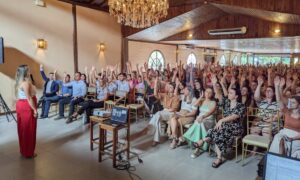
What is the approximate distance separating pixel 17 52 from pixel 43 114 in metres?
1.62

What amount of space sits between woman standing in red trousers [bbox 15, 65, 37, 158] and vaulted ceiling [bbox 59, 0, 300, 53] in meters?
4.37

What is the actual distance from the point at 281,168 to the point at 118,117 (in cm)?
231

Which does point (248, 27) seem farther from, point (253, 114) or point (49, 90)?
point (49, 90)

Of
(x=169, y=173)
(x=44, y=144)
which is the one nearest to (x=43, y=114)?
(x=44, y=144)

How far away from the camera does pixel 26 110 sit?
3.20m

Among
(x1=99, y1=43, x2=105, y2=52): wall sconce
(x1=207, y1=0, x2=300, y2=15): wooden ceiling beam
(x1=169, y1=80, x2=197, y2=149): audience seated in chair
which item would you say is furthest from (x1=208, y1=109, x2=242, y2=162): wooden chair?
(x1=99, y1=43, x2=105, y2=52): wall sconce

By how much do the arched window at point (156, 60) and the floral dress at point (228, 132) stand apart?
728 centimetres

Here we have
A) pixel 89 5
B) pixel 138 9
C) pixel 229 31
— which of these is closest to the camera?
pixel 138 9

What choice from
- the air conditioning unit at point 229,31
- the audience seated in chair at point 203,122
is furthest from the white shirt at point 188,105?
the air conditioning unit at point 229,31

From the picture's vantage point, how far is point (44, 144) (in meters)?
3.88

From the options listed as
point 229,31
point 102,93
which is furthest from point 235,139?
point 229,31

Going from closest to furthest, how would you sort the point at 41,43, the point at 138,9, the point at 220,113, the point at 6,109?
the point at 220,113, the point at 138,9, the point at 6,109, the point at 41,43

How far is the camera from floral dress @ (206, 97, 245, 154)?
10.8ft

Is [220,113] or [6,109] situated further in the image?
[6,109]
